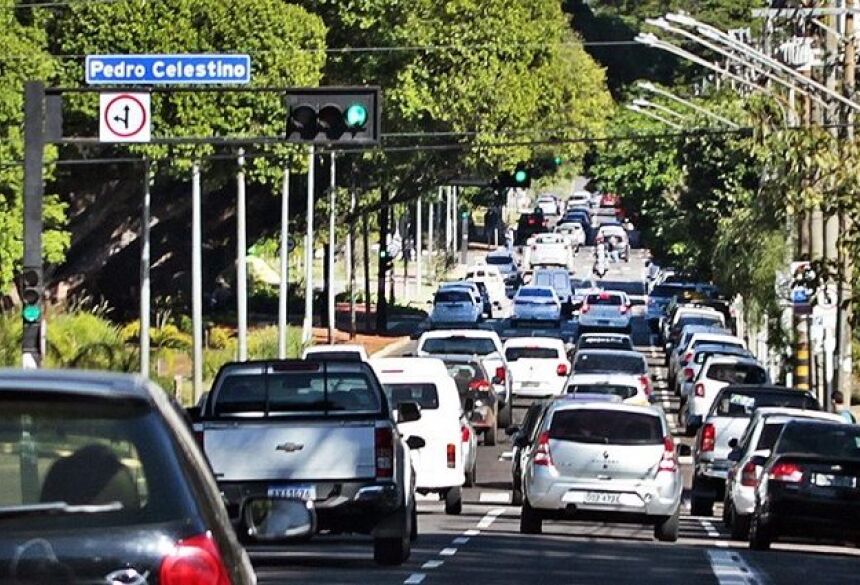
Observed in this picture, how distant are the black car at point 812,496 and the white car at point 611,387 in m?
14.2

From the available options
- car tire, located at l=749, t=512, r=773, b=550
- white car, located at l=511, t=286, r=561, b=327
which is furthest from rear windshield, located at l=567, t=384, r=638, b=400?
white car, located at l=511, t=286, r=561, b=327

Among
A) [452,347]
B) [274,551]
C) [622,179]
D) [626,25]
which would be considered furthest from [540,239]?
[274,551]

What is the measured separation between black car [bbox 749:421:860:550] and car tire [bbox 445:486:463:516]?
5.36m

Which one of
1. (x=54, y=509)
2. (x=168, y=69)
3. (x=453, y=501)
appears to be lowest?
Answer: (x=453, y=501)

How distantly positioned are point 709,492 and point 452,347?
1388 cm

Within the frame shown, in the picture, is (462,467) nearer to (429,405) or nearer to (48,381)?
(429,405)

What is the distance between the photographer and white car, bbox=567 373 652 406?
130 feet

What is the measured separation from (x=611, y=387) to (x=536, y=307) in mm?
38175

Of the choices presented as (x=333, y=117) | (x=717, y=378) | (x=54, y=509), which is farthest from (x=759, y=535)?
(x=54, y=509)

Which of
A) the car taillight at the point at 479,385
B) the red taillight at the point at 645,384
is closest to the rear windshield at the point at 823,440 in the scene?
the car taillight at the point at 479,385

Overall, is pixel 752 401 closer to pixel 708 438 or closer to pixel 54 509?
pixel 708 438

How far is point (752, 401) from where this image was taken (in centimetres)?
3378

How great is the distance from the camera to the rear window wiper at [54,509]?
6.41 m

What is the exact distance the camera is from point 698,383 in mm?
42906
